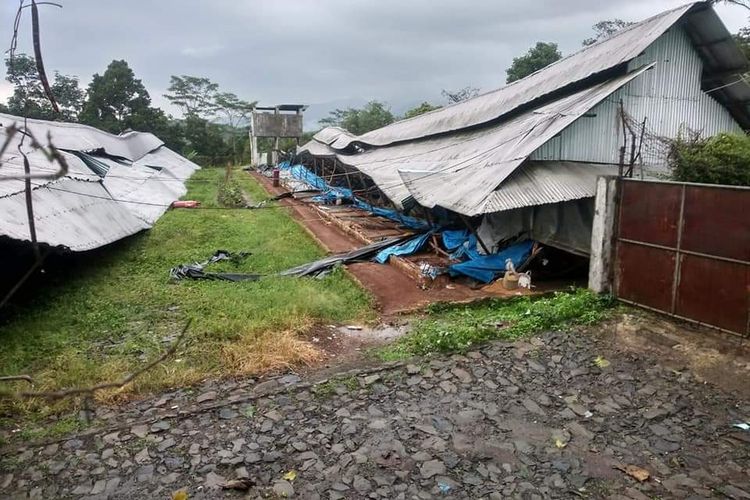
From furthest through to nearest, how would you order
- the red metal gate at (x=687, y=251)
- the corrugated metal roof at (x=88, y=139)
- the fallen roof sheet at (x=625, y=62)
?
the corrugated metal roof at (x=88, y=139) → the fallen roof sheet at (x=625, y=62) → the red metal gate at (x=687, y=251)

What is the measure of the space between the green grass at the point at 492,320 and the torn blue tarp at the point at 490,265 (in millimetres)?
1162

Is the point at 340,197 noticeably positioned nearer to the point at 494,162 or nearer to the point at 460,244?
the point at 460,244

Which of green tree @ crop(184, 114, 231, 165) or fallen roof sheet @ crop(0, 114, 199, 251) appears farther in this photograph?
green tree @ crop(184, 114, 231, 165)

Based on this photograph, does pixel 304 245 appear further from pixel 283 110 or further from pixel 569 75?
pixel 283 110

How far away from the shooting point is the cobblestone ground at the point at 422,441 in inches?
166

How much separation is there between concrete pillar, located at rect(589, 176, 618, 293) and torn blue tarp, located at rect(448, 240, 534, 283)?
1.69 meters

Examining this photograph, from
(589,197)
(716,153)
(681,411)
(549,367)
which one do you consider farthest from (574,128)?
(681,411)

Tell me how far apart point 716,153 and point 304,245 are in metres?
9.04

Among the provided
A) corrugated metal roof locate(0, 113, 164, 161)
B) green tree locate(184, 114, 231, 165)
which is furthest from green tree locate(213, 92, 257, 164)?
corrugated metal roof locate(0, 113, 164, 161)

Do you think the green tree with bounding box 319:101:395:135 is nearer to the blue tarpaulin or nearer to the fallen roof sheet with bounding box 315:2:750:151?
the fallen roof sheet with bounding box 315:2:750:151

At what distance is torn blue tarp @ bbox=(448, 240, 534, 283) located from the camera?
9648 mm

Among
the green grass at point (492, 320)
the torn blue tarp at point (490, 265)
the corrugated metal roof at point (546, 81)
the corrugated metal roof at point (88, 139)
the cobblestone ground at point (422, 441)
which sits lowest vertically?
the cobblestone ground at point (422, 441)

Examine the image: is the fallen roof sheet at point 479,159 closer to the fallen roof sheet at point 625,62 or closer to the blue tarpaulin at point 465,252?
the fallen roof sheet at point 625,62

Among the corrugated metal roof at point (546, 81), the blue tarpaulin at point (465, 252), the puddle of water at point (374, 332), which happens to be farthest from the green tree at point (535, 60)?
the puddle of water at point (374, 332)
